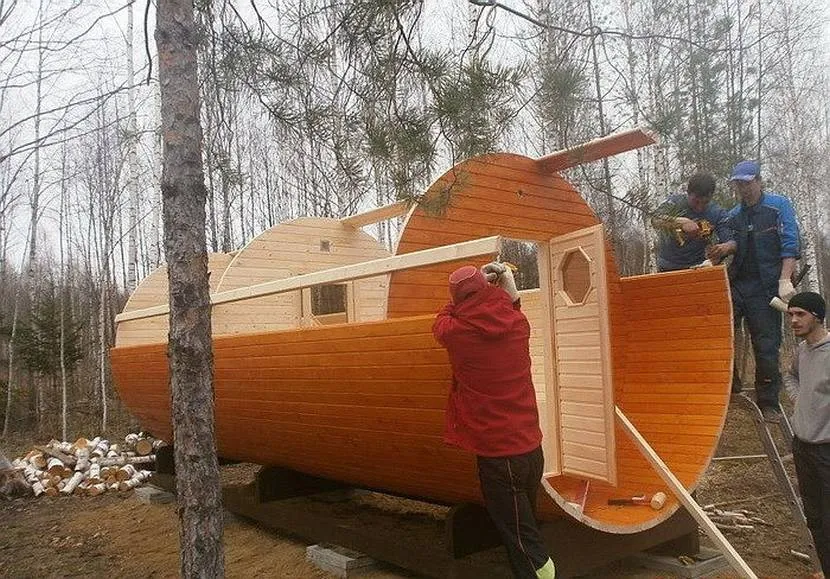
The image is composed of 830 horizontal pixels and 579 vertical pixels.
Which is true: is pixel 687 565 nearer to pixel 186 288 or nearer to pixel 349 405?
pixel 349 405

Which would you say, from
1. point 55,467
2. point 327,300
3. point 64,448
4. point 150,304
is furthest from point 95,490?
point 327,300

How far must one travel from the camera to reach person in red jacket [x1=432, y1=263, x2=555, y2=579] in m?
3.50

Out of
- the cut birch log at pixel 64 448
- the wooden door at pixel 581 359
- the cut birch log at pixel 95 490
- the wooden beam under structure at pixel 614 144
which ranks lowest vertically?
the cut birch log at pixel 95 490

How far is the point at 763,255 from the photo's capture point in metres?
5.00

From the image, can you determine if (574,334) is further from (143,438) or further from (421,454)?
(143,438)

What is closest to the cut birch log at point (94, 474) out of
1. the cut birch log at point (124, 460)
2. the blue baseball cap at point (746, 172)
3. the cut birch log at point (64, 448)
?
the cut birch log at point (124, 460)

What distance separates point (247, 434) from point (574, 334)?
3.02 metres

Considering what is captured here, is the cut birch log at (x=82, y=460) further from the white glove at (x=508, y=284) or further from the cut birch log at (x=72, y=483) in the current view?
the white glove at (x=508, y=284)

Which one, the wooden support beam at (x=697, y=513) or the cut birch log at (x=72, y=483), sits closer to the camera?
the wooden support beam at (x=697, y=513)

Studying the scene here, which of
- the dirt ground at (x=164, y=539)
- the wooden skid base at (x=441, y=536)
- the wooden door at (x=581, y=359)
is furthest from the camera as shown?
the dirt ground at (x=164, y=539)

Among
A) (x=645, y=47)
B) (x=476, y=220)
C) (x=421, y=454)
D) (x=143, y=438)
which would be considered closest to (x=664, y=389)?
(x=476, y=220)

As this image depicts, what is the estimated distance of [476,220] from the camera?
5234mm

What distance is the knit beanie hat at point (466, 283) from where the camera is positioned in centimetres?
356

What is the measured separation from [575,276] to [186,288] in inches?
121
